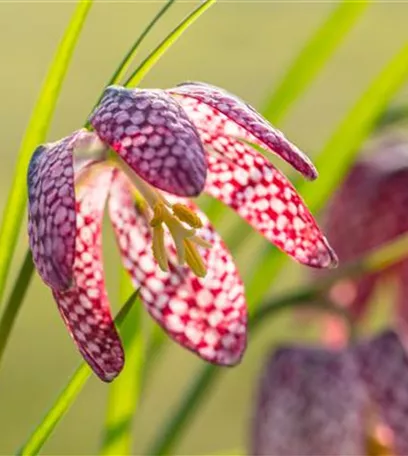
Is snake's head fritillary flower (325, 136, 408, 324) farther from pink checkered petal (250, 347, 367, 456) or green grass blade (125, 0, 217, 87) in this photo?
green grass blade (125, 0, 217, 87)

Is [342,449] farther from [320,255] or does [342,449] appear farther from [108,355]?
[108,355]

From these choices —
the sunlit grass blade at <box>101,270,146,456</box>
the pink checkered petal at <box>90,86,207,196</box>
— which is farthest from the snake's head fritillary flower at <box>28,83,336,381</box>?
the sunlit grass blade at <box>101,270,146,456</box>

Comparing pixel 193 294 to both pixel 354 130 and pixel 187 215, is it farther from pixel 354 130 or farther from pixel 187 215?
pixel 354 130

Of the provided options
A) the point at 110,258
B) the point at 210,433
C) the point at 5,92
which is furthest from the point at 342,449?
the point at 5,92

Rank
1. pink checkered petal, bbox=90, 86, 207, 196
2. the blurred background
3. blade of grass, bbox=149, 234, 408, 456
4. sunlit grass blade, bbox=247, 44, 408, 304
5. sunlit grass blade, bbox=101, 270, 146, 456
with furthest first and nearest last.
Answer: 1. the blurred background
2. sunlit grass blade, bbox=247, 44, 408, 304
3. blade of grass, bbox=149, 234, 408, 456
4. sunlit grass blade, bbox=101, 270, 146, 456
5. pink checkered petal, bbox=90, 86, 207, 196

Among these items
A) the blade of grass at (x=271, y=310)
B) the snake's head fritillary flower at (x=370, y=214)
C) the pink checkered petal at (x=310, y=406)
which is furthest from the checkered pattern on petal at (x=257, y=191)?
the snake's head fritillary flower at (x=370, y=214)

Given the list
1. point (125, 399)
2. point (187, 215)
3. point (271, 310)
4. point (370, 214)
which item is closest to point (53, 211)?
point (187, 215)

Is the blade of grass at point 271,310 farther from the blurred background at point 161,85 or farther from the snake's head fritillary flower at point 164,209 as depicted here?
the blurred background at point 161,85
